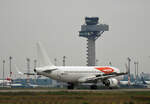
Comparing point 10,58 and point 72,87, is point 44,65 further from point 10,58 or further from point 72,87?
point 10,58

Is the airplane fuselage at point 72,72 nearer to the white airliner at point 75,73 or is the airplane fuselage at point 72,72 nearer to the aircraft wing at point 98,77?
the white airliner at point 75,73

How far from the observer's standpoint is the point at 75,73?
3095 inches

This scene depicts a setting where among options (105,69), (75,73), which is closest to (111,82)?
(105,69)

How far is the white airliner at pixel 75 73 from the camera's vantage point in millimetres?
73312

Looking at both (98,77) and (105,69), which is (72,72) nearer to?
(98,77)

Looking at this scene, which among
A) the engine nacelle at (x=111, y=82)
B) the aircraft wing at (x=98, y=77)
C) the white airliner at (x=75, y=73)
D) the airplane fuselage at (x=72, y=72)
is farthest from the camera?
the engine nacelle at (x=111, y=82)

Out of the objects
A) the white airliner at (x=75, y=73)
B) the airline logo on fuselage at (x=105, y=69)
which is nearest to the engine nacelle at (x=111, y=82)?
the white airliner at (x=75, y=73)

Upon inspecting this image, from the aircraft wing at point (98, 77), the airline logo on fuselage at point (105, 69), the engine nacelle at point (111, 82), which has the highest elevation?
the airline logo on fuselage at point (105, 69)

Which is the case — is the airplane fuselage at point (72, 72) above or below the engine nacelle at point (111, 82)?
above

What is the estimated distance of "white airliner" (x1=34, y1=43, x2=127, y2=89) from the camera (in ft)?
241

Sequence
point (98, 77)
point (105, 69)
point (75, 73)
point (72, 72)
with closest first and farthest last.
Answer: point (98, 77) → point (72, 72) → point (75, 73) → point (105, 69)

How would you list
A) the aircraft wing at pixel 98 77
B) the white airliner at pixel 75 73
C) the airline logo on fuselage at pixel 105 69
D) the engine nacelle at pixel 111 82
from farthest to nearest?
the airline logo on fuselage at pixel 105 69 < the engine nacelle at pixel 111 82 < the aircraft wing at pixel 98 77 < the white airliner at pixel 75 73

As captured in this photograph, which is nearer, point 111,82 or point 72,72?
point 111,82

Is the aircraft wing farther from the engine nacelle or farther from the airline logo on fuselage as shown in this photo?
the airline logo on fuselage
